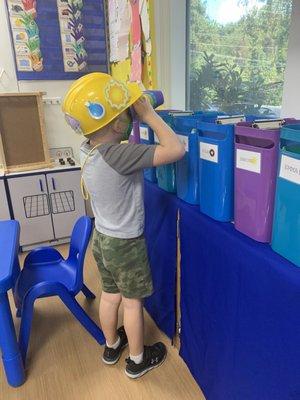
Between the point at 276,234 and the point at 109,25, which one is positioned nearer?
the point at 276,234

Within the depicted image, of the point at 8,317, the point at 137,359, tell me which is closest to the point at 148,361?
the point at 137,359

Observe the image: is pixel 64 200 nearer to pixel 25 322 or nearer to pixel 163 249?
pixel 25 322

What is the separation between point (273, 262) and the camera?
2.61ft

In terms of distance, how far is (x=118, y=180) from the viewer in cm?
112

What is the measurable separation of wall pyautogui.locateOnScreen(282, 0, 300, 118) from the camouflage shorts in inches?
32.5

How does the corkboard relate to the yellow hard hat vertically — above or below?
below

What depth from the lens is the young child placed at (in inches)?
39.8

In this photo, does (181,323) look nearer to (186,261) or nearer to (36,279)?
(186,261)

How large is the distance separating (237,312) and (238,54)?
143cm

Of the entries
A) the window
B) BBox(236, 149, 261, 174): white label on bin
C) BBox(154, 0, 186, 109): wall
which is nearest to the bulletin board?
BBox(154, 0, 186, 109): wall

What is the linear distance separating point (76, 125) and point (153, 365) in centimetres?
120

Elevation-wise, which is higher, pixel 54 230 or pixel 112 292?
pixel 112 292

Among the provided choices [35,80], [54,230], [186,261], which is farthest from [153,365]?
[35,80]

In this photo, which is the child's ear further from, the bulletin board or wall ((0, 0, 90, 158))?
wall ((0, 0, 90, 158))
